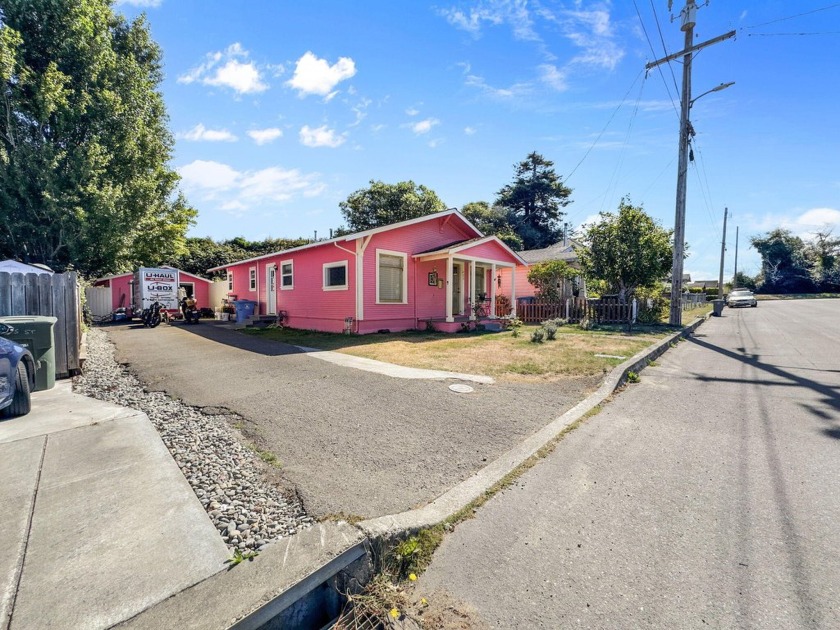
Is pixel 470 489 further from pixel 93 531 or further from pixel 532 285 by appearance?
pixel 532 285

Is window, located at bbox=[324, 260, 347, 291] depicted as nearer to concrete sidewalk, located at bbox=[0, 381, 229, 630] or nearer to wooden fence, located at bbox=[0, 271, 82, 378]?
wooden fence, located at bbox=[0, 271, 82, 378]

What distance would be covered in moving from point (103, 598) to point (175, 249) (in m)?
24.6

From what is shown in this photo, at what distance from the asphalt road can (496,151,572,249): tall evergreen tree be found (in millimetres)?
41456

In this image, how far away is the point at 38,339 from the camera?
563 centimetres

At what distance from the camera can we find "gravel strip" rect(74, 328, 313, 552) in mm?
2311

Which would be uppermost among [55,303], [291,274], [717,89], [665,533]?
[717,89]

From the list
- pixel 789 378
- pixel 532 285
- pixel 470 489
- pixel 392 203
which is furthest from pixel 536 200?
pixel 470 489

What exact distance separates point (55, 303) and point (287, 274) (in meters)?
9.83

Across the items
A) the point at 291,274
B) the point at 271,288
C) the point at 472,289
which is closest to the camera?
the point at 472,289

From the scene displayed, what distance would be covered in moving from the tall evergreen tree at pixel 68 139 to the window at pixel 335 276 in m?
7.89

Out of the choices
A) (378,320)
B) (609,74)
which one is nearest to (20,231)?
(378,320)

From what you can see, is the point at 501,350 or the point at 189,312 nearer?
the point at 501,350

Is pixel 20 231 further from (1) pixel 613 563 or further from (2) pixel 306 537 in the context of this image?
(1) pixel 613 563

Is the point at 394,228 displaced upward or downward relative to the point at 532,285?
upward
